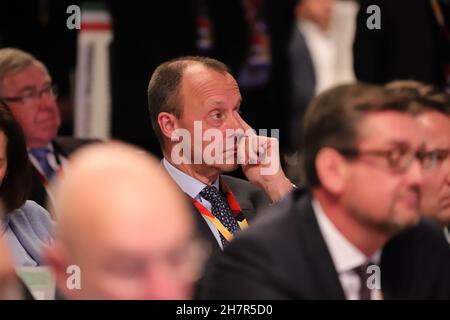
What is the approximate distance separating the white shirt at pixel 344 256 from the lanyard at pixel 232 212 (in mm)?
638

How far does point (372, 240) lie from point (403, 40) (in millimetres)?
2878

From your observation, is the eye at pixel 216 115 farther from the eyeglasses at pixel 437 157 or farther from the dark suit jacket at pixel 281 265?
the dark suit jacket at pixel 281 265

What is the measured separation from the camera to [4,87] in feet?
14.1

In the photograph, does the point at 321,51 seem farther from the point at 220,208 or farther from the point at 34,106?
the point at 220,208

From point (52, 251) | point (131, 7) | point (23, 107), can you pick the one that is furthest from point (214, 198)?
point (131, 7)

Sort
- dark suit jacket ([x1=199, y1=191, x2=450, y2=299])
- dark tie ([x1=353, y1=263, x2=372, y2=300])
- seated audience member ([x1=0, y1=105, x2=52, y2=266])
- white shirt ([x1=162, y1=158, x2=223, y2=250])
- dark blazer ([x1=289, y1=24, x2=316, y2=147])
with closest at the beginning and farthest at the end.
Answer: dark suit jacket ([x1=199, y1=191, x2=450, y2=299]) < dark tie ([x1=353, y1=263, x2=372, y2=300]) < seated audience member ([x1=0, y1=105, x2=52, y2=266]) < white shirt ([x1=162, y1=158, x2=223, y2=250]) < dark blazer ([x1=289, y1=24, x2=316, y2=147])

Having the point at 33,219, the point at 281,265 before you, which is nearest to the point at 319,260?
the point at 281,265

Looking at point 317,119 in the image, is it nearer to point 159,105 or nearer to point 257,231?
point 257,231

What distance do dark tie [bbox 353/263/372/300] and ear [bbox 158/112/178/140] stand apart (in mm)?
976

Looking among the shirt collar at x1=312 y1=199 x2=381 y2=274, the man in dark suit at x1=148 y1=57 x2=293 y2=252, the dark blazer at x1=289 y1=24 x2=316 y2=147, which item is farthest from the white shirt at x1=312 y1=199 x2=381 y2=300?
the dark blazer at x1=289 y1=24 x2=316 y2=147

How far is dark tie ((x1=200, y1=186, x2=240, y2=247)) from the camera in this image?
3428 mm

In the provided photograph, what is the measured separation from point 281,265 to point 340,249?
18 cm

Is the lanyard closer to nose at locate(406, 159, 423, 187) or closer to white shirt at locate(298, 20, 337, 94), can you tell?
nose at locate(406, 159, 423, 187)

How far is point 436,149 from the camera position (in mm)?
3428
